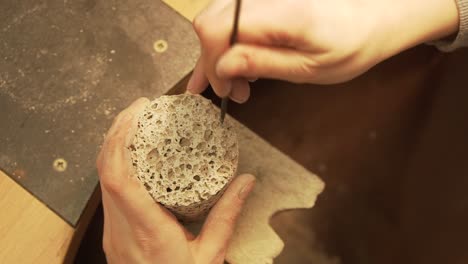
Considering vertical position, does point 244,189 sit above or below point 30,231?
above

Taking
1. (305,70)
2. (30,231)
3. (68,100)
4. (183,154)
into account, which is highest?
(305,70)

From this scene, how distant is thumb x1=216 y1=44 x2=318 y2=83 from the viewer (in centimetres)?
56

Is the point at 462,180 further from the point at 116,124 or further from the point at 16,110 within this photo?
the point at 16,110

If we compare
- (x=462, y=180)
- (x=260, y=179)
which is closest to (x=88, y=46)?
(x=260, y=179)

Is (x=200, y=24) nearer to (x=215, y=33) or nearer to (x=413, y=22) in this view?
(x=215, y=33)

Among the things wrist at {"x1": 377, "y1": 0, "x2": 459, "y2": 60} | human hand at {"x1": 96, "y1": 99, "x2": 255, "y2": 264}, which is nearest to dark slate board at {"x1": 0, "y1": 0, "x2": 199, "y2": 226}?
human hand at {"x1": 96, "y1": 99, "x2": 255, "y2": 264}

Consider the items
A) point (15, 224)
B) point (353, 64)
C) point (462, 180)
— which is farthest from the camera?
point (462, 180)

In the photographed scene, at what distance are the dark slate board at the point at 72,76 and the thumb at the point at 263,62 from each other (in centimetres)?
33

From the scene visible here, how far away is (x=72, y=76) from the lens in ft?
2.82

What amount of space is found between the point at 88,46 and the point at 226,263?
47 centimetres

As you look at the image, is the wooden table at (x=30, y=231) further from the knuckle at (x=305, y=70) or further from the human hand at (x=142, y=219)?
the knuckle at (x=305, y=70)

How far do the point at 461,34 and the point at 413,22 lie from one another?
112 millimetres

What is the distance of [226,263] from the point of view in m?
0.81

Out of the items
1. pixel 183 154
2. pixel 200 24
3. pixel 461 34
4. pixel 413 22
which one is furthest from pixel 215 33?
pixel 461 34
